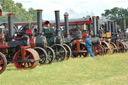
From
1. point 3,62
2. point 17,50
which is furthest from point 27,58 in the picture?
point 3,62

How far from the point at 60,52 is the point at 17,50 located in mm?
2481

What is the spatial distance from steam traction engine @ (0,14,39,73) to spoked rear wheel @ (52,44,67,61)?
2.32m

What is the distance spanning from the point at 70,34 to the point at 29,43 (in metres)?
5.62

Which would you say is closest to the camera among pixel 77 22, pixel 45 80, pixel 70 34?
pixel 45 80

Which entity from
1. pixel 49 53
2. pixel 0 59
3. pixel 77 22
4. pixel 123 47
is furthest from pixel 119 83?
pixel 123 47

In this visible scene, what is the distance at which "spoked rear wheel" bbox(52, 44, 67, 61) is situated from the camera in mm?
12891

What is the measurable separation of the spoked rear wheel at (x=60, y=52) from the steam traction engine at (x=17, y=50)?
7.62ft

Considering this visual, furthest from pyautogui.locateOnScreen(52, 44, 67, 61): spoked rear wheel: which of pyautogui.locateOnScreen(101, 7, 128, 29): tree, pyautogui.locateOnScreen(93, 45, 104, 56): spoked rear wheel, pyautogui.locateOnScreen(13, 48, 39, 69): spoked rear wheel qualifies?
pyautogui.locateOnScreen(101, 7, 128, 29): tree

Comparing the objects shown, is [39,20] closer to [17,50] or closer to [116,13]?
[17,50]

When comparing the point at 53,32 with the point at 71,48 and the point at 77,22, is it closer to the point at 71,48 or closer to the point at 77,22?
the point at 71,48

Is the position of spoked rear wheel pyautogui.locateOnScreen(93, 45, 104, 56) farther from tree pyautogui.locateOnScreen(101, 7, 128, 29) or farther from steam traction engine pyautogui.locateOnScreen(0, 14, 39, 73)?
tree pyautogui.locateOnScreen(101, 7, 128, 29)

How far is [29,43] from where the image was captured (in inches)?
423

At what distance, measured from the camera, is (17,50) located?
428 inches

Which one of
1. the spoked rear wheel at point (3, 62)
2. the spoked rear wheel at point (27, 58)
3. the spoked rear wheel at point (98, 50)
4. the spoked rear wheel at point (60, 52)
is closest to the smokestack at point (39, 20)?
the spoked rear wheel at point (60, 52)
